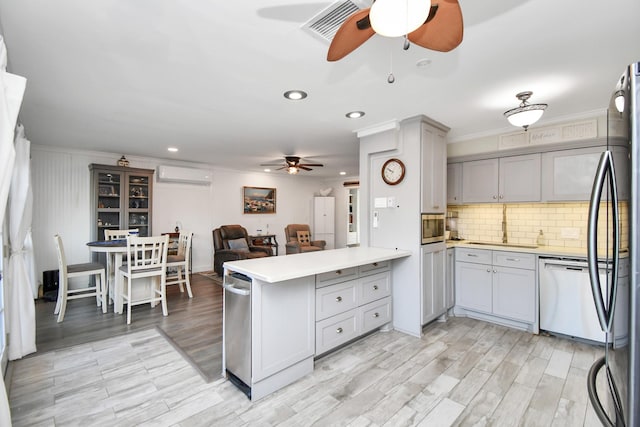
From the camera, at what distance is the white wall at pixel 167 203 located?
15.5ft

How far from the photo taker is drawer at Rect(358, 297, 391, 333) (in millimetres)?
2902

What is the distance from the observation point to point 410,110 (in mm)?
2969

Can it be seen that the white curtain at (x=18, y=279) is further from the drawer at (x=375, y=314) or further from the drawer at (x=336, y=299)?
the drawer at (x=375, y=314)

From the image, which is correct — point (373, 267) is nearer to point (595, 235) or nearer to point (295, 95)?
point (295, 95)

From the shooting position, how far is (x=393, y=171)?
3.36 meters

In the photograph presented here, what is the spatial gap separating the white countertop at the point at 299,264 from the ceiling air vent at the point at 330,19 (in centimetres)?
152

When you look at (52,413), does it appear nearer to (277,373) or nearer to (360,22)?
(277,373)

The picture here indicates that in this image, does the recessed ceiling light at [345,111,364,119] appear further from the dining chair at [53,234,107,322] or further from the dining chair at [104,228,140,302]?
the dining chair at [53,234,107,322]

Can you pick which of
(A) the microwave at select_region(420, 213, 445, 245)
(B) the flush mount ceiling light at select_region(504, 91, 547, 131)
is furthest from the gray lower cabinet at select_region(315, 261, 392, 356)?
(B) the flush mount ceiling light at select_region(504, 91, 547, 131)

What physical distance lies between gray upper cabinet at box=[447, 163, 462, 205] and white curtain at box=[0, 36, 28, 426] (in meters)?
4.24

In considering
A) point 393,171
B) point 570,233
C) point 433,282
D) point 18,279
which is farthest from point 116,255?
point 570,233

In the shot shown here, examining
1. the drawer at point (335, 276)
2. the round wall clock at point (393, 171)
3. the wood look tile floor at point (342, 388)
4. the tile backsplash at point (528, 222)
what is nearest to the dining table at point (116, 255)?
the wood look tile floor at point (342, 388)

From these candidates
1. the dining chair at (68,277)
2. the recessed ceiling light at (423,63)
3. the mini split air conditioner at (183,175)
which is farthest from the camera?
the mini split air conditioner at (183,175)

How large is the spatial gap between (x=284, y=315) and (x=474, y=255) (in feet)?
8.57
